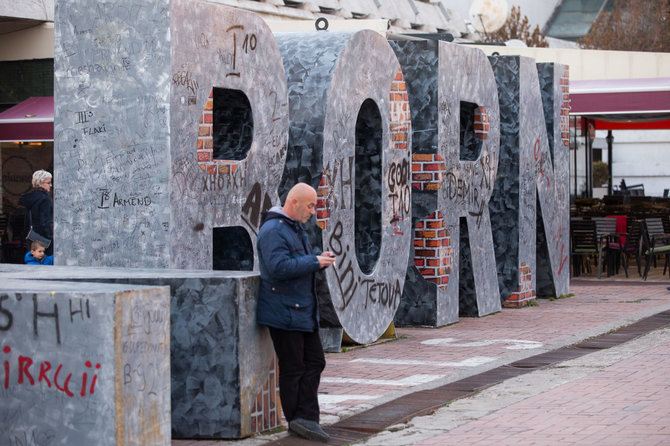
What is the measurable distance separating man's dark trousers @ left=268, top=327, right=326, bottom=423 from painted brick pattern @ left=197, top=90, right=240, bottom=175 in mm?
2338

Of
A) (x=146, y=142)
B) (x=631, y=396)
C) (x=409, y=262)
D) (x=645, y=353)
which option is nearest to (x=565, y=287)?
(x=409, y=262)

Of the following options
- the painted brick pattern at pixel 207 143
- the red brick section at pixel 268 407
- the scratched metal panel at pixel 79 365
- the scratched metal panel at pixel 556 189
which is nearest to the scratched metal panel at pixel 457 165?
the scratched metal panel at pixel 556 189

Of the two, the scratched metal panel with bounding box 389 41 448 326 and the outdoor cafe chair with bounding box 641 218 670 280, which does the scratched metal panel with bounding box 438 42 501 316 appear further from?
the outdoor cafe chair with bounding box 641 218 670 280

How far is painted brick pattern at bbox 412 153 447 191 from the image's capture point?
41.2 ft

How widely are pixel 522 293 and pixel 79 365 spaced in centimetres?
955

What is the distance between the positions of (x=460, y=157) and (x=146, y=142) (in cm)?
616

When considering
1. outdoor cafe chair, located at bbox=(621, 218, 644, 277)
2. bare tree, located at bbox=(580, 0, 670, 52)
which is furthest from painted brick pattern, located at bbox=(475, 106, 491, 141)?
bare tree, located at bbox=(580, 0, 670, 52)

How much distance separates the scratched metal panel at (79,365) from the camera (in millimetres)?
5828

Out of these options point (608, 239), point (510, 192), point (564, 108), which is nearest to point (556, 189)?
point (564, 108)

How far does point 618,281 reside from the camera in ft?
59.7

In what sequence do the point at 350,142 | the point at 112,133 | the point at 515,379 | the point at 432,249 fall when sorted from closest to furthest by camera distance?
the point at 112,133 → the point at 515,379 → the point at 350,142 → the point at 432,249

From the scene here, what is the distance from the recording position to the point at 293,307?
7.03m

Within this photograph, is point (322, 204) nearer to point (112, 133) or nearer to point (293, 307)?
point (112, 133)

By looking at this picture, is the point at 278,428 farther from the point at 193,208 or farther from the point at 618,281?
the point at 618,281
